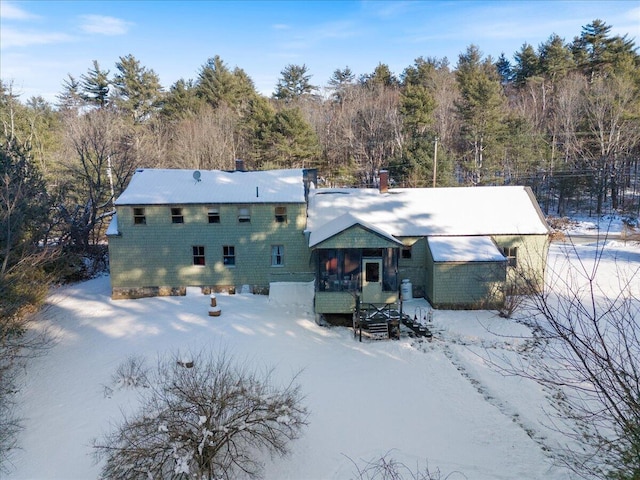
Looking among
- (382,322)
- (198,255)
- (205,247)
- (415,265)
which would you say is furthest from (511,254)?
(198,255)

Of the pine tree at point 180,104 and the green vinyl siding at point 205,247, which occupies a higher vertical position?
the pine tree at point 180,104

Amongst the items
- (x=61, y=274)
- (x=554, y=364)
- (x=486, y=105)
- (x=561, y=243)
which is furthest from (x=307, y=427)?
(x=486, y=105)

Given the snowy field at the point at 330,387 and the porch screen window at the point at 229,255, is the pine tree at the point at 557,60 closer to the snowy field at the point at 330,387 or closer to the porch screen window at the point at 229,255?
the snowy field at the point at 330,387

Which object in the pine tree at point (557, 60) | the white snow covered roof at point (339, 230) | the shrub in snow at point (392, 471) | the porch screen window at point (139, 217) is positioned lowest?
the shrub in snow at point (392, 471)

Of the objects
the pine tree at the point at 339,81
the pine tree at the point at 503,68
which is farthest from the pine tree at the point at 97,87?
the pine tree at the point at 503,68

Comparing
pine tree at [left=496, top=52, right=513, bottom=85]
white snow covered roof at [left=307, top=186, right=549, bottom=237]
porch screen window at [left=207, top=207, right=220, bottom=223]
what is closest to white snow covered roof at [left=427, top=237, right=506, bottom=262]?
white snow covered roof at [left=307, top=186, right=549, bottom=237]

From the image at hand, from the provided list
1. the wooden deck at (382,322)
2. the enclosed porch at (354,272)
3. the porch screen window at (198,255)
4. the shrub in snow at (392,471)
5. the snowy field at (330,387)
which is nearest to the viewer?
the shrub in snow at (392,471)

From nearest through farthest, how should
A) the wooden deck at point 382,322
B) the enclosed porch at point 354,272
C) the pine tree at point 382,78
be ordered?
the wooden deck at point 382,322
the enclosed porch at point 354,272
the pine tree at point 382,78
